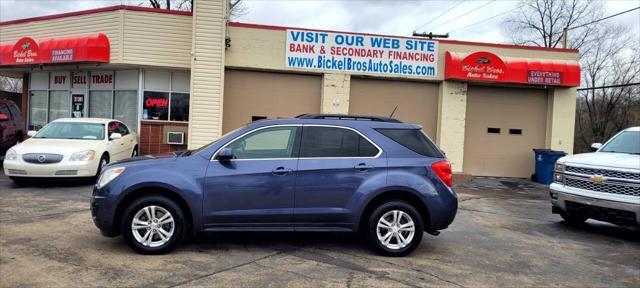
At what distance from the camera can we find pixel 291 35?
600 inches

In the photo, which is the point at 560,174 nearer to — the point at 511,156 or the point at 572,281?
the point at 572,281

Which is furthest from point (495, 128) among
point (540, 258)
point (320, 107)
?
point (540, 258)

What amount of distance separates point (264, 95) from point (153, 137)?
3.87 meters

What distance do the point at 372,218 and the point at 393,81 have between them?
10.6m

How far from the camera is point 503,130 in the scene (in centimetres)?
1670

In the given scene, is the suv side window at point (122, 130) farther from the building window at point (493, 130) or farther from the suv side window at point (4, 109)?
the building window at point (493, 130)

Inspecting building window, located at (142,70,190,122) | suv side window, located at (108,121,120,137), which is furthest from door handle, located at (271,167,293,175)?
building window, located at (142,70,190,122)

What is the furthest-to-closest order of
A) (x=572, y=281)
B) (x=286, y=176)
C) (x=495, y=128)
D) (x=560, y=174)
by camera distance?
(x=495, y=128)
(x=560, y=174)
(x=286, y=176)
(x=572, y=281)

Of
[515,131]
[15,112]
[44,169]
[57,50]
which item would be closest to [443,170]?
[44,169]

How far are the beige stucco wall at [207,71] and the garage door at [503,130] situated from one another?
26.2 ft

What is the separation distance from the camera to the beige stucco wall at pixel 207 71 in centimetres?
1459

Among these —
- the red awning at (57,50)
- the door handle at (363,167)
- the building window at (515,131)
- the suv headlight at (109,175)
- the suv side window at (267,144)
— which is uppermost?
the red awning at (57,50)

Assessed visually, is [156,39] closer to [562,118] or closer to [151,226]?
[151,226]

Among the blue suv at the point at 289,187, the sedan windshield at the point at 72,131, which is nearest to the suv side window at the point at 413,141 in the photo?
the blue suv at the point at 289,187
